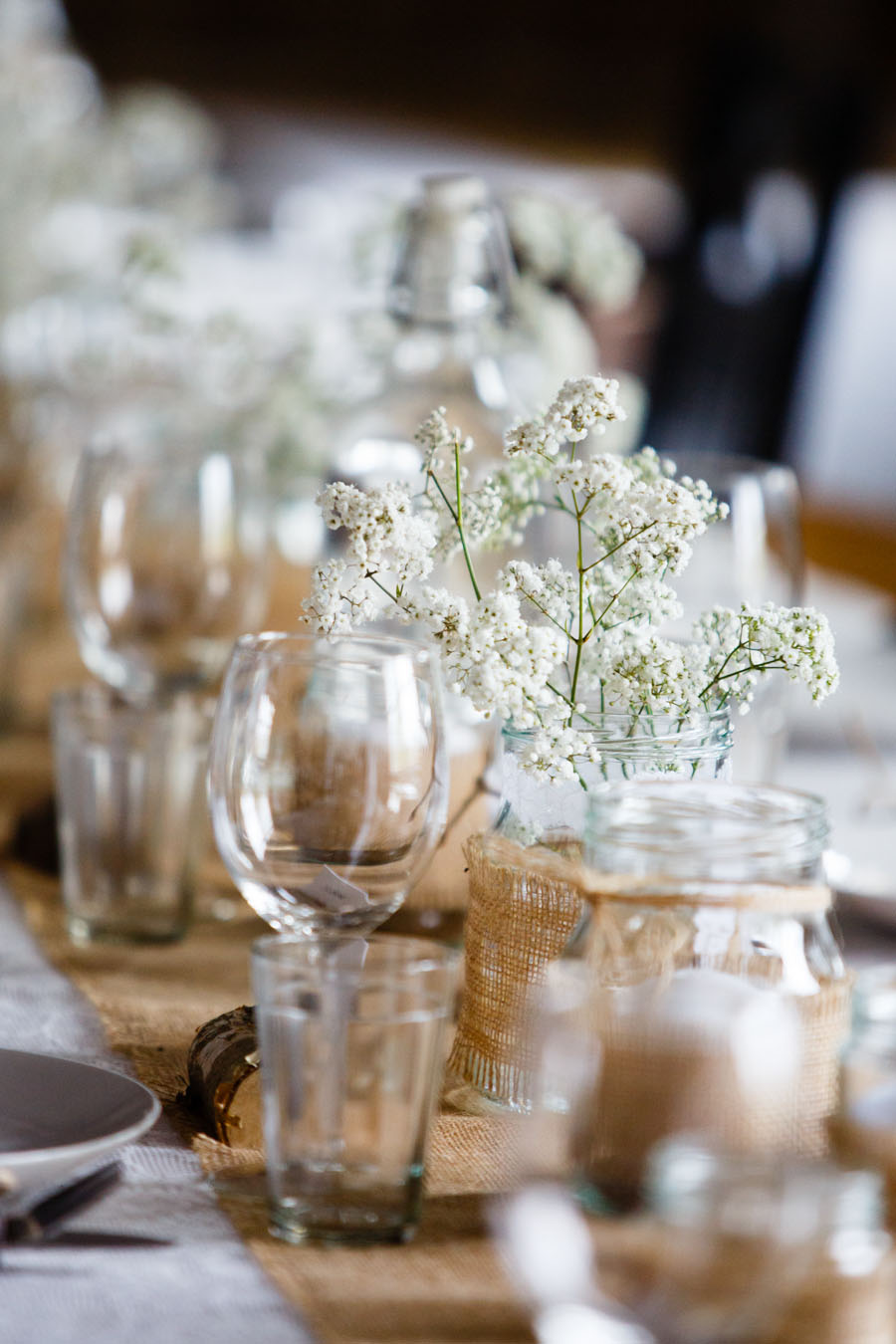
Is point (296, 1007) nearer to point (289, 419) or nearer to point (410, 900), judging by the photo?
point (410, 900)

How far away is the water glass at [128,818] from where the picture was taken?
2.88 feet

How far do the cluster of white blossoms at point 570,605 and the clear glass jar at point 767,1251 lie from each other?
0.19 m

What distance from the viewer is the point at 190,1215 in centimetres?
51

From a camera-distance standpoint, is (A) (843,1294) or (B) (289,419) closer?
(A) (843,1294)

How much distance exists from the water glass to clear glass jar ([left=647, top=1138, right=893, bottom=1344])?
53 centimetres

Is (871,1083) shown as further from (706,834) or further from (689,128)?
(689,128)

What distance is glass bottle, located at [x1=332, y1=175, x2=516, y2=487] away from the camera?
0.96 m

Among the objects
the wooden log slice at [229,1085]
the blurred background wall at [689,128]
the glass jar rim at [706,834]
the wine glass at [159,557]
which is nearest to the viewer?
the glass jar rim at [706,834]

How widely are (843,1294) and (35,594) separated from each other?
1.32 m

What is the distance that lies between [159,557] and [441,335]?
0.79ft

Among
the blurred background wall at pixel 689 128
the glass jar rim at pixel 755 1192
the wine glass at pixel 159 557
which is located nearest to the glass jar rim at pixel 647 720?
the glass jar rim at pixel 755 1192

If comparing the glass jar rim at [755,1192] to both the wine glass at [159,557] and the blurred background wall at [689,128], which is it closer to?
the wine glass at [159,557]

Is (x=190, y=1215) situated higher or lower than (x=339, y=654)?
lower

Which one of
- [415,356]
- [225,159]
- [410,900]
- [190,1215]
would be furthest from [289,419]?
[225,159]
